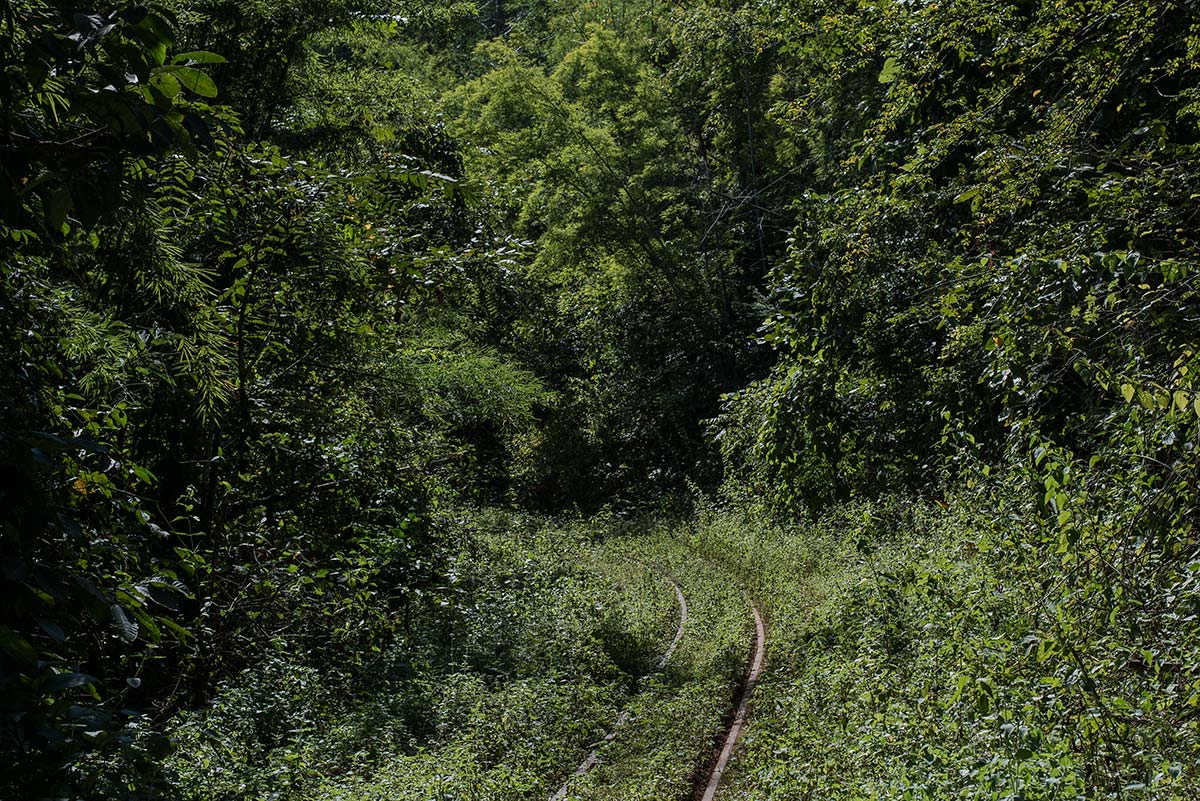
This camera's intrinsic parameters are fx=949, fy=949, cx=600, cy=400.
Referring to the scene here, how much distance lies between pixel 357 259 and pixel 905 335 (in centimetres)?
545

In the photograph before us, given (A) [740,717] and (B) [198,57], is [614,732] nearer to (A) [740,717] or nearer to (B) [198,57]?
(A) [740,717]

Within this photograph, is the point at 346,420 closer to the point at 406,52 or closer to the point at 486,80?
the point at 406,52

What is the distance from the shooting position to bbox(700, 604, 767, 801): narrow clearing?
7.86 metres

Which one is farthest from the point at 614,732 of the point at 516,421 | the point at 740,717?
the point at 516,421

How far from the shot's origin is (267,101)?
9969 millimetres

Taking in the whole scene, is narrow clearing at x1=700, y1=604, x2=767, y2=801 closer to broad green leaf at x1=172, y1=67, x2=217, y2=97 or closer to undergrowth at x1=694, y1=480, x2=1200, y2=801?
undergrowth at x1=694, y1=480, x2=1200, y2=801

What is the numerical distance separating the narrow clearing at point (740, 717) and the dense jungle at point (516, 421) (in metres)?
0.08

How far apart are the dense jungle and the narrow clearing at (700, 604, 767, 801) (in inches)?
3.0

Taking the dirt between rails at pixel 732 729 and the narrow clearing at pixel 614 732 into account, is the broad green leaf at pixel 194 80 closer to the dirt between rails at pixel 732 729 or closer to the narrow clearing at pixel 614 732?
the narrow clearing at pixel 614 732

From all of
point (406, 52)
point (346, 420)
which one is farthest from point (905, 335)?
point (406, 52)

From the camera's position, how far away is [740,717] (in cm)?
950

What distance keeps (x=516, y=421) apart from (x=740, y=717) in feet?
19.2

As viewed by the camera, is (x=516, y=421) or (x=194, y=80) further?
(x=516, y=421)

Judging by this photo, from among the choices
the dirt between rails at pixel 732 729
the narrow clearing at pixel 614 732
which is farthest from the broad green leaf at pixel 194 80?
the dirt between rails at pixel 732 729
